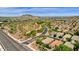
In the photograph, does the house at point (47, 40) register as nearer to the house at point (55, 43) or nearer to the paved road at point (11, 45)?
the house at point (55, 43)

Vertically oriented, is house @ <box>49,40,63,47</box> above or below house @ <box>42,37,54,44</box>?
below

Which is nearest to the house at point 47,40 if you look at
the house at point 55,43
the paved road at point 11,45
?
the house at point 55,43

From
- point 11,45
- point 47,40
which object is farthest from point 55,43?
point 11,45

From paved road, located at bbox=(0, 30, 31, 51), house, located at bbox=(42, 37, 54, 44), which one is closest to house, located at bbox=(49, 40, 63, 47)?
house, located at bbox=(42, 37, 54, 44)

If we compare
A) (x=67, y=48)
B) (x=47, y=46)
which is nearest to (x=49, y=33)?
(x=47, y=46)

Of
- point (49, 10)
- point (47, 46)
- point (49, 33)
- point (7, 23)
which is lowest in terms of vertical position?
point (47, 46)

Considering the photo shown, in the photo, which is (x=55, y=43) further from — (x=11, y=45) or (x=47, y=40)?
(x=11, y=45)

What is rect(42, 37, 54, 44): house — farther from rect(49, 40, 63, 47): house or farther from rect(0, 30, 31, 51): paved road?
rect(0, 30, 31, 51): paved road

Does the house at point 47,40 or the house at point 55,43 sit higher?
the house at point 47,40
